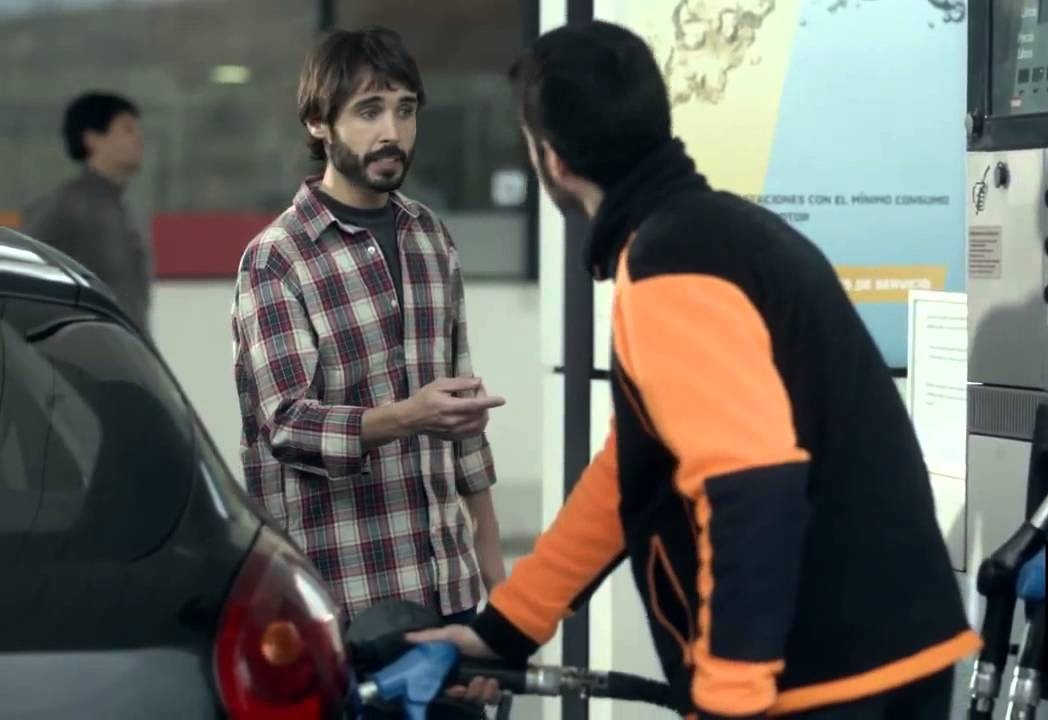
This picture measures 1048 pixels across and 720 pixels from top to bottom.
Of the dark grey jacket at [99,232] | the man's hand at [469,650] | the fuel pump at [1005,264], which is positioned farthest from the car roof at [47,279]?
the dark grey jacket at [99,232]

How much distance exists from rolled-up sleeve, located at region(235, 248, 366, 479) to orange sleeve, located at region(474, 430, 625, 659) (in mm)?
723

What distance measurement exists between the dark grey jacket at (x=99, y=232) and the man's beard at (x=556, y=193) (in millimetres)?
4598

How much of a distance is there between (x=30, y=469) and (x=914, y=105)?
278 cm

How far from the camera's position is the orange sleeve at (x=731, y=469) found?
2.19 m

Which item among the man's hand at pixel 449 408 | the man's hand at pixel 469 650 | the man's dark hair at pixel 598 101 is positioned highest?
the man's dark hair at pixel 598 101

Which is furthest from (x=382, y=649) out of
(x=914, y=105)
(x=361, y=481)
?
(x=914, y=105)

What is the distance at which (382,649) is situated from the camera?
2.57 m

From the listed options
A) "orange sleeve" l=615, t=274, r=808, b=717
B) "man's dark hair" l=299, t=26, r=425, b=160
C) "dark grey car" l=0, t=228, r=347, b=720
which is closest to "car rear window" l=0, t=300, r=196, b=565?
"dark grey car" l=0, t=228, r=347, b=720

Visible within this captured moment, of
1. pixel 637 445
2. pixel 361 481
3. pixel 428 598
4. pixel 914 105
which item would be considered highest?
pixel 914 105

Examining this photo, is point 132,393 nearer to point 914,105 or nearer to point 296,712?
point 296,712

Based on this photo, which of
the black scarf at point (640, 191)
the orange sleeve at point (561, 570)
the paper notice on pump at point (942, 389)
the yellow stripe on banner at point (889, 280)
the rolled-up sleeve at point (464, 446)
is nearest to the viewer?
the black scarf at point (640, 191)

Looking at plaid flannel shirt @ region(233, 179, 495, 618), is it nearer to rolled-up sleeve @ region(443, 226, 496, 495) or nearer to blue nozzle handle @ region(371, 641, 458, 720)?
rolled-up sleeve @ region(443, 226, 496, 495)

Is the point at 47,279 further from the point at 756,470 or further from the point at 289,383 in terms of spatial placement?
the point at 756,470

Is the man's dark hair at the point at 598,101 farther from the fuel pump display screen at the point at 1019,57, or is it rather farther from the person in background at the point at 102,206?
the person in background at the point at 102,206
